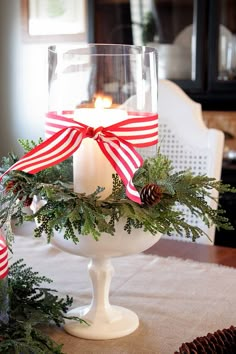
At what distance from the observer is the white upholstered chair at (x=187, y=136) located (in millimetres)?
1496

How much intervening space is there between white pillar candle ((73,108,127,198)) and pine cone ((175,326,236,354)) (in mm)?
219

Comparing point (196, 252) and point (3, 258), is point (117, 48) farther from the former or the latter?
point (196, 252)

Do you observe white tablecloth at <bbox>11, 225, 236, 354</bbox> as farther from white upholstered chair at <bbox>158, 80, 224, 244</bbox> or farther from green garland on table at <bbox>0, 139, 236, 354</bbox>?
white upholstered chair at <bbox>158, 80, 224, 244</bbox>

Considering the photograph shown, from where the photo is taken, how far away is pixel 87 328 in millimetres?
729

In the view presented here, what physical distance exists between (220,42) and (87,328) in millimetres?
1741

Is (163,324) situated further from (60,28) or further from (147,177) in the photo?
(60,28)

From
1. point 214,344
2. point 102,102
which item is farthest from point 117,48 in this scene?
point 214,344

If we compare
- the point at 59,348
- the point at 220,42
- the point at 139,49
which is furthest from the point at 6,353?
the point at 220,42

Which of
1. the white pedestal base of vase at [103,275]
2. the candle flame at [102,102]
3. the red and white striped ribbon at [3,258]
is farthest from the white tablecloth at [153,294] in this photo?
the candle flame at [102,102]

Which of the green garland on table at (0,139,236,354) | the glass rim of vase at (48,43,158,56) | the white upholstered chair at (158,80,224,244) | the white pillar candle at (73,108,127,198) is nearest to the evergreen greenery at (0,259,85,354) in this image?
the green garland on table at (0,139,236,354)

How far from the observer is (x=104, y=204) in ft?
2.19

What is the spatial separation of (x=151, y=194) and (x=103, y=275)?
0.15 metres

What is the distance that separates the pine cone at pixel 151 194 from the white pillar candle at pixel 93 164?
0.18 feet

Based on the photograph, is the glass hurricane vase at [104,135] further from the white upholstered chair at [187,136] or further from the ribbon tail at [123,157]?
the white upholstered chair at [187,136]
